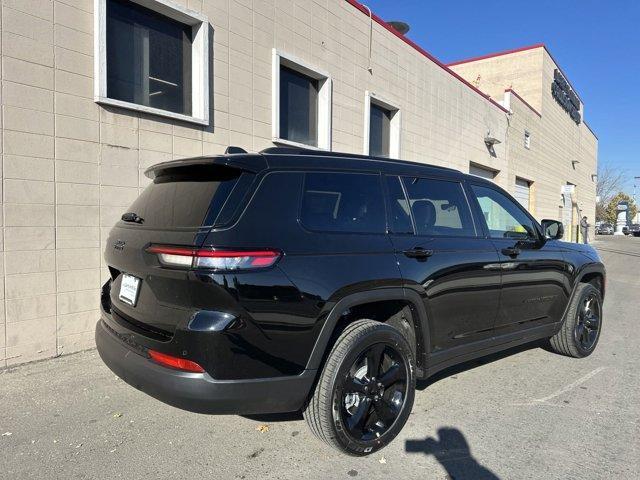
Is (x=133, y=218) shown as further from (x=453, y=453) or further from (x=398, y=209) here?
(x=453, y=453)

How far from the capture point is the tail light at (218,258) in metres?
2.50

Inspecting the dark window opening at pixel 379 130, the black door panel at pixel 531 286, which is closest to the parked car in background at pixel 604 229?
the dark window opening at pixel 379 130

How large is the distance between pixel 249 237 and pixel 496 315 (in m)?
2.43

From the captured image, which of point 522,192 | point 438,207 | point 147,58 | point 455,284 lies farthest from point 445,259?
point 522,192

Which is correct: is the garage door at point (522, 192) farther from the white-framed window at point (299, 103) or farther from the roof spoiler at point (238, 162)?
the roof spoiler at point (238, 162)

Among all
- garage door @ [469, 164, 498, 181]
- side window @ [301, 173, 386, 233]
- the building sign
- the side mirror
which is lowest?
the side mirror

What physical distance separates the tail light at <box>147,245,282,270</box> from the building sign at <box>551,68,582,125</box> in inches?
942

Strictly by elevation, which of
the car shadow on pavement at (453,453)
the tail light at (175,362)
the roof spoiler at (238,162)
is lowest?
the car shadow on pavement at (453,453)

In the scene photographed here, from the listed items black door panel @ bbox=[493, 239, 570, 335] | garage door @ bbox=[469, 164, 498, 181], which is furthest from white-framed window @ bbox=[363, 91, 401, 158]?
black door panel @ bbox=[493, 239, 570, 335]

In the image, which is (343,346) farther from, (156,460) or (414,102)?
(414,102)

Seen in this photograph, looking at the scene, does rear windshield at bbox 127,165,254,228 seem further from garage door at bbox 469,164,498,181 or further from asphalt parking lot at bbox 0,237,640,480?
garage door at bbox 469,164,498,181

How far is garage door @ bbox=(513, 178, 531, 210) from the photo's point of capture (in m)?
18.5

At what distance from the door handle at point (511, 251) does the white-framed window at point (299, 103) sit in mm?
4129

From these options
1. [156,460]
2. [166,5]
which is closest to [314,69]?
[166,5]
